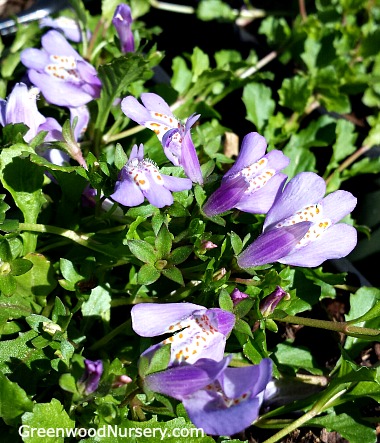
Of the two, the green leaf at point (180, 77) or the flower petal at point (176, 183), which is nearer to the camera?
the flower petal at point (176, 183)

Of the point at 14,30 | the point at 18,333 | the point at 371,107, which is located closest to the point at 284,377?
the point at 18,333

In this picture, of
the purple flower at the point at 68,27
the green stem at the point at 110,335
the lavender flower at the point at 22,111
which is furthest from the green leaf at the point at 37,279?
the purple flower at the point at 68,27

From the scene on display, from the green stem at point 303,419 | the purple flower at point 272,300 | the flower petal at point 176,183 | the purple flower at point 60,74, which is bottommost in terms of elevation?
the green stem at point 303,419

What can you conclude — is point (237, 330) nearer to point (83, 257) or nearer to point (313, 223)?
point (313, 223)

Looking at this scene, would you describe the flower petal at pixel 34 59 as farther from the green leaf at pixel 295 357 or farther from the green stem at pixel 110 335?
the green leaf at pixel 295 357

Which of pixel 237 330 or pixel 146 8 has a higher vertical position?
pixel 146 8

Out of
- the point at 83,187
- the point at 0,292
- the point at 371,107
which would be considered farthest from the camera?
the point at 371,107
